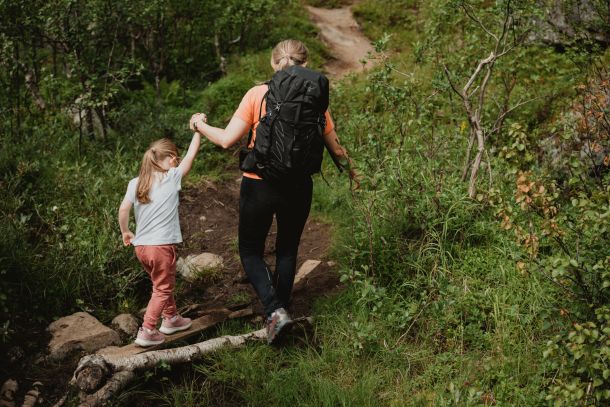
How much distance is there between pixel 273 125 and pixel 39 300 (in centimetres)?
268

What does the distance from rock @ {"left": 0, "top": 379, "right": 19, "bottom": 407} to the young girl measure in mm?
899

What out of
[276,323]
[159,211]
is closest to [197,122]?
[159,211]

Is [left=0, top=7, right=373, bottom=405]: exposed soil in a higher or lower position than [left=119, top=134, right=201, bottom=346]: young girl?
lower

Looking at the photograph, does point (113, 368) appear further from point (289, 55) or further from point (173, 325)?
point (289, 55)

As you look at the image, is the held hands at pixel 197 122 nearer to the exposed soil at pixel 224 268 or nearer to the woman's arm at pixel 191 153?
the woman's arm at pixel 191 153

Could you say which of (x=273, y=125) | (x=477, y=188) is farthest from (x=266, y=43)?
(x=273, y=125)

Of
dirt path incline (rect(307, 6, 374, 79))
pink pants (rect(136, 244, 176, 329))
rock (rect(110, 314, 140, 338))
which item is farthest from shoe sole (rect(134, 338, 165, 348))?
dirt path incline (rect(307, 6, 374, 79))

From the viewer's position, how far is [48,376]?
4605 mm

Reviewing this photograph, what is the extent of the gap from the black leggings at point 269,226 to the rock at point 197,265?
1.36 m

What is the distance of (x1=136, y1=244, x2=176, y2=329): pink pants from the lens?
4684 millimetres

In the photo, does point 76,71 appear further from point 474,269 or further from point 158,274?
point 474,269

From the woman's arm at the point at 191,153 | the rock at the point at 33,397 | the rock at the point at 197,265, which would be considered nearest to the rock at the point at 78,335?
the rock at the point at 33,397

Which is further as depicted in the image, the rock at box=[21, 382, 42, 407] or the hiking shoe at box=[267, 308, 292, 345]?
the hiking shoe at box=[267, 308, 292, 345]

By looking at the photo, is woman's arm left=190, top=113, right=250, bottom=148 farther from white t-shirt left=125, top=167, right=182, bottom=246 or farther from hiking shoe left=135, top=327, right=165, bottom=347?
hiking shoe left=135, top=327, right=165, bottom=347
